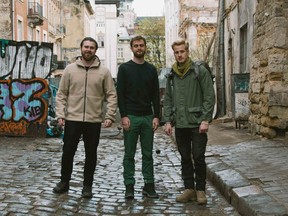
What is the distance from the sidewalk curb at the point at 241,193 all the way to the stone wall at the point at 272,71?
2.99 meters

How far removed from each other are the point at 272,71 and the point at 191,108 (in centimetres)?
516

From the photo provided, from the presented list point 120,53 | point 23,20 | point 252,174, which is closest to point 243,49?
point 252,174

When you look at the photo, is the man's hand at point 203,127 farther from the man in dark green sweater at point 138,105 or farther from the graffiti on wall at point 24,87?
the graffiti on wall at point 24,87

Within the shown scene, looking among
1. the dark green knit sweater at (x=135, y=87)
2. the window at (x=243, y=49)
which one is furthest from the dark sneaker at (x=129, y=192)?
the window at (x=243, y=49)

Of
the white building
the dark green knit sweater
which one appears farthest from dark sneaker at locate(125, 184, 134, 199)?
the white building

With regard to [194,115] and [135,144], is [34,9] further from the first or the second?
[194,115]

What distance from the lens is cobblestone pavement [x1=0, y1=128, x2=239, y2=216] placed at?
5645mm

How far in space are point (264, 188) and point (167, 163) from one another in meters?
3.73

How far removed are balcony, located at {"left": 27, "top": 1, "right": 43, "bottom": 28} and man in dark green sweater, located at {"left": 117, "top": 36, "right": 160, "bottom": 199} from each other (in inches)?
1157

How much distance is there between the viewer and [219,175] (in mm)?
7043

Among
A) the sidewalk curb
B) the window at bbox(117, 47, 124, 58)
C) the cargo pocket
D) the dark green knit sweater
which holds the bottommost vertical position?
the sidewalk curb

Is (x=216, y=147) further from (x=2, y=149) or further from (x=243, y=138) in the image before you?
(x=2, y=149)

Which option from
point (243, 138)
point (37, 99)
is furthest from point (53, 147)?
point (243, 138)

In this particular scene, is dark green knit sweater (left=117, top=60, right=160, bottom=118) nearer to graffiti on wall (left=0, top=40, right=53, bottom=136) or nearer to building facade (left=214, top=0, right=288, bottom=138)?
building facade (left=214, top=0, right=288, bottom=138)
